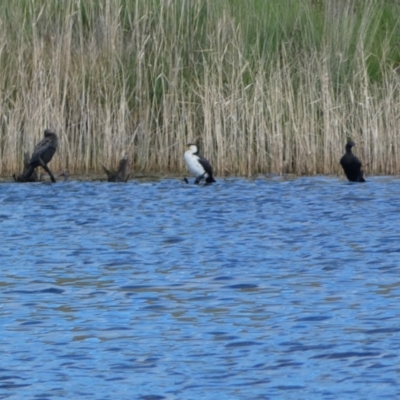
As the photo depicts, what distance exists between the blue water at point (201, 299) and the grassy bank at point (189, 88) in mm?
2215

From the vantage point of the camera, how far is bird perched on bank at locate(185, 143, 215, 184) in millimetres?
15305

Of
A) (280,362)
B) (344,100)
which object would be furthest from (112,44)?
(280,362)

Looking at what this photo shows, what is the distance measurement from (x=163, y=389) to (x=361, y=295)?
2.45 metres

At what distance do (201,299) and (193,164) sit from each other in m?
7.50

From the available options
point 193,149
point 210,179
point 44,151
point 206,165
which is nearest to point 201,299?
point 44,151

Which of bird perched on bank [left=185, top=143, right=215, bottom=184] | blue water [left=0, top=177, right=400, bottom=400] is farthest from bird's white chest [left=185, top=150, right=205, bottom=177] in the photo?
blue water [left=0, top=177, right=400, bottom=400]

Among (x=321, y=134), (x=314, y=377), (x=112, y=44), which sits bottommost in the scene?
(x=314, y=377)

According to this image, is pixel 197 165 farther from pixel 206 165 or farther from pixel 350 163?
pixel 350 163

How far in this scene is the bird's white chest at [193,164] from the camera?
15.3 m

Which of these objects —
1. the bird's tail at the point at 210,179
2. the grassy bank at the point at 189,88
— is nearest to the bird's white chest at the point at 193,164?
the bird's tail at the point at 210,179

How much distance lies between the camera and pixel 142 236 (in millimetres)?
11219

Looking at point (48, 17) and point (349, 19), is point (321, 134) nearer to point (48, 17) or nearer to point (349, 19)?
point (349, 19)

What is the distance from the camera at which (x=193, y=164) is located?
15367 millimetres

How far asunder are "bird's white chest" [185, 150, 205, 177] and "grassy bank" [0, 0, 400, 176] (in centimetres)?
60
